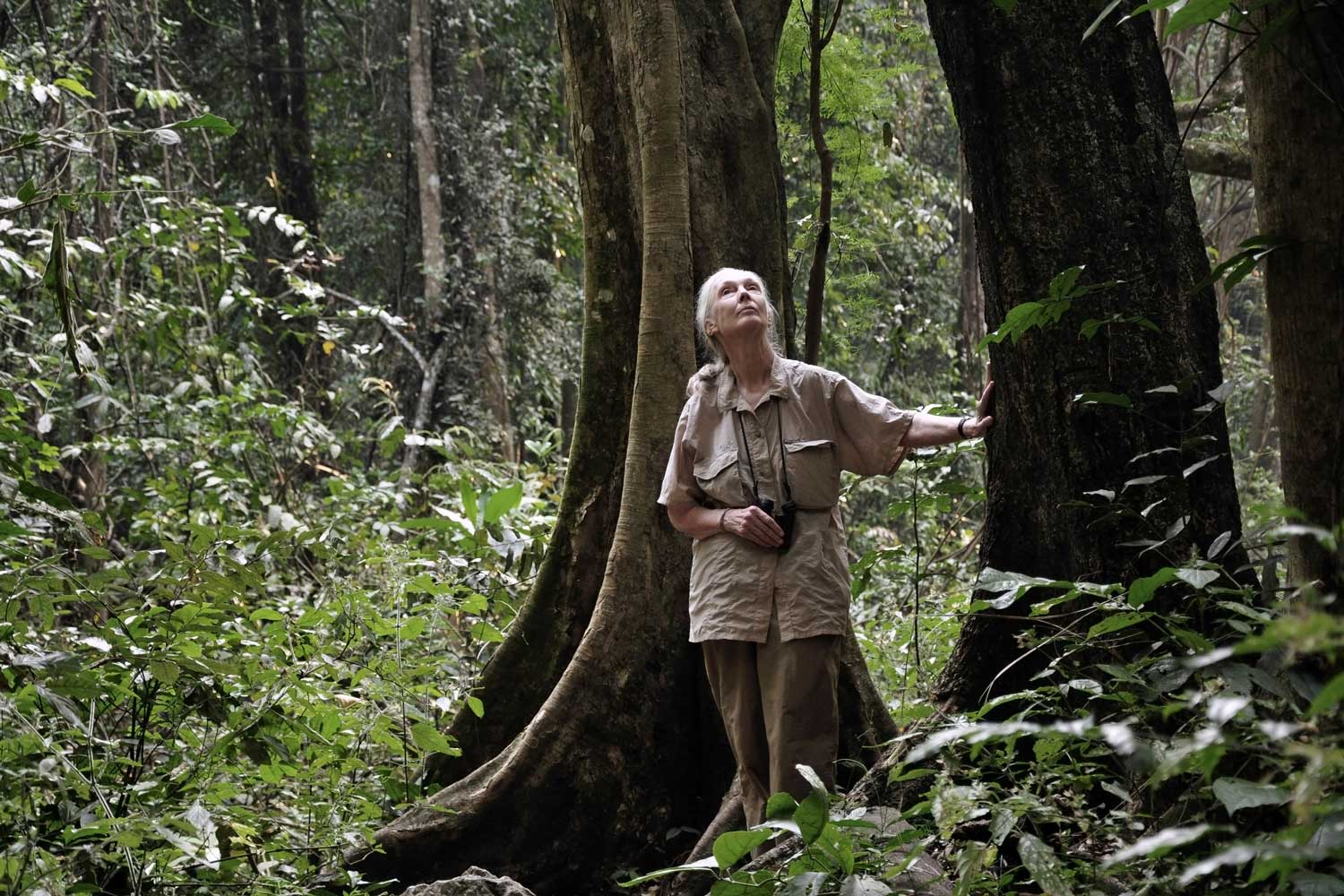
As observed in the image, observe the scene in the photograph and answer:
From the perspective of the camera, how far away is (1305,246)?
7.29ft

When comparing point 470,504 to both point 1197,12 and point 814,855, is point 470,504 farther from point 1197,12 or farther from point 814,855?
point 1197,12

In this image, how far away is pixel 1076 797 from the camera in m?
2.13

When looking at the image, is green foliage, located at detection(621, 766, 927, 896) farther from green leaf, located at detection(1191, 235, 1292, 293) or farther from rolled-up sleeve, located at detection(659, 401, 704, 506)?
rolled-up sleeve, located at detection(659, 401, 704, 506)

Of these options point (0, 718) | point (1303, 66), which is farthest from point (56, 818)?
point (1303, 66)

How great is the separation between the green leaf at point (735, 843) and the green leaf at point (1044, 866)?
485 mm

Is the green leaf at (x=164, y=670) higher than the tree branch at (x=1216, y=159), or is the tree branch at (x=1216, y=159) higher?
the tree branch at (x=1216, y=159)

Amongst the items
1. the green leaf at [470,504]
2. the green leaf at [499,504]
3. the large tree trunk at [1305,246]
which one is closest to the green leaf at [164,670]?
the green leaf at [499,504]

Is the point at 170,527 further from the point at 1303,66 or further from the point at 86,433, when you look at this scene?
the point at 1303,66

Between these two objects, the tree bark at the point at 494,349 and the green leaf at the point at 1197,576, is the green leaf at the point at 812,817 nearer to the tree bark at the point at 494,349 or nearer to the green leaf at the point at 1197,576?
the green leaf at the point at 1197,576

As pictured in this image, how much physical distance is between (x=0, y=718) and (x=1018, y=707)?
2.48 metres

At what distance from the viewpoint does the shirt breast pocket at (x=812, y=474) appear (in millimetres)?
3809

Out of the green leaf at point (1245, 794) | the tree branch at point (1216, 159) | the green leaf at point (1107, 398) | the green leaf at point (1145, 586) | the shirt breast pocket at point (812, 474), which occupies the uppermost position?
the tree branch at point (1216, 159)

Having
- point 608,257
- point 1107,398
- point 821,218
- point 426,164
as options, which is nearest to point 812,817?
point 1107,398

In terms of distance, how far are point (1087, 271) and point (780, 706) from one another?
158cm
